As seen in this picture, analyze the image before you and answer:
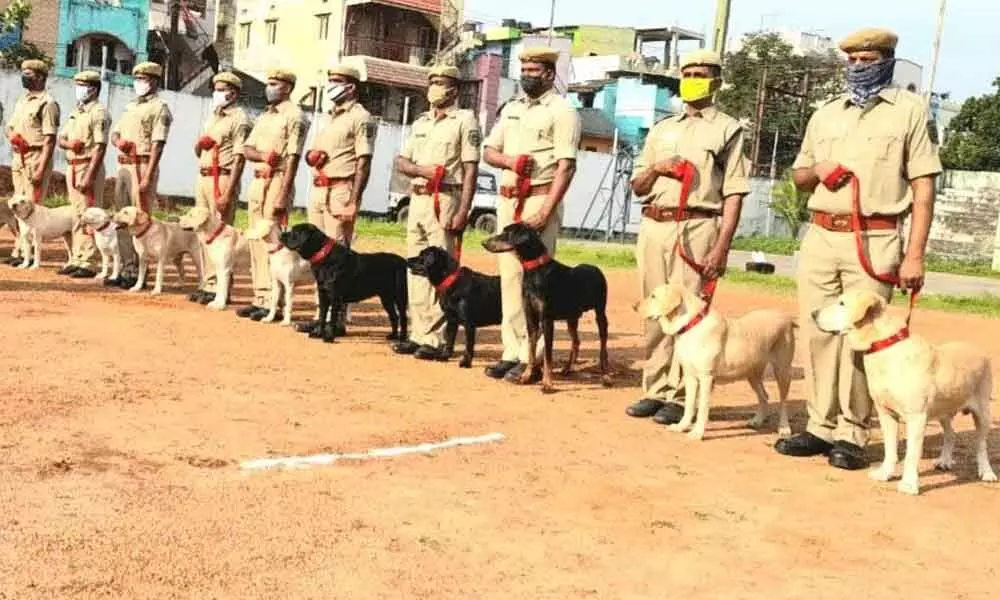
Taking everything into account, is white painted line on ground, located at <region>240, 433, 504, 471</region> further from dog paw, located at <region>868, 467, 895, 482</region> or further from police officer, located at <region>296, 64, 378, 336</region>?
police officer, located at <region>296, 64, 378, 336</region>

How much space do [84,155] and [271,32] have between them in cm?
4089

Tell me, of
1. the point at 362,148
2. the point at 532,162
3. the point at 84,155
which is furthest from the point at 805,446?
the point at 84,155

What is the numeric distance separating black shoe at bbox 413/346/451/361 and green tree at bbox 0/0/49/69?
1033 cm

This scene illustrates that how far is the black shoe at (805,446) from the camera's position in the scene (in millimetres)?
6668

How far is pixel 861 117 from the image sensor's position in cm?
Result: 646

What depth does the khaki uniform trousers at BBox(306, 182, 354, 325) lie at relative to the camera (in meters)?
10.3

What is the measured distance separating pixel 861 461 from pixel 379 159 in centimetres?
2577

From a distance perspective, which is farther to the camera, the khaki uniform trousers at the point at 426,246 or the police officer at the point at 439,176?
the khaki uniform trousers at the point at 426,246

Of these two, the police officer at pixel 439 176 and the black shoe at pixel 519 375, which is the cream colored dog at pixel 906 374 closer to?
the black shoe at pixel 519 375

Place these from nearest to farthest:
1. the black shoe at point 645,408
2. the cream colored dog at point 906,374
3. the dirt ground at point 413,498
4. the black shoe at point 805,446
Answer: the dirt ground at point 413,498
the cream colored dog at point 906,374
the black shoe at point 805,446
the black shoe at point 645,408

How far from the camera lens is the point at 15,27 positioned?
1764 cm

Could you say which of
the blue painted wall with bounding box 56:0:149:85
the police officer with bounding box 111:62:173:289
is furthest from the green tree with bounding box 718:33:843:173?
the police officer with bounding box 111:62:173:289

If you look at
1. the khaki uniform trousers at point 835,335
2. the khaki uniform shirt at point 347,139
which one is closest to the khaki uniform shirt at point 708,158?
the khaki uniform trousers at point 835,335

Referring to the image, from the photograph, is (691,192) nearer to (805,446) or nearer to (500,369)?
(805,446)
